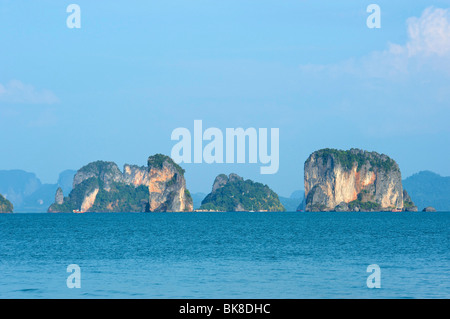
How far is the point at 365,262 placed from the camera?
49.8 metres

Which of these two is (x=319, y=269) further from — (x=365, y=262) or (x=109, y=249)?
(x=109, y=249)

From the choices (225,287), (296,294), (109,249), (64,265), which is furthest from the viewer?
(109,249)

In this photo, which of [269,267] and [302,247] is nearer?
[269,267]

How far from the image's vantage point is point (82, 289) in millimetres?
34938

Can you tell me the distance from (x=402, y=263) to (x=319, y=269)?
8.39 meters

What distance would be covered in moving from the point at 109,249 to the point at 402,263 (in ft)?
Result: 99.9
